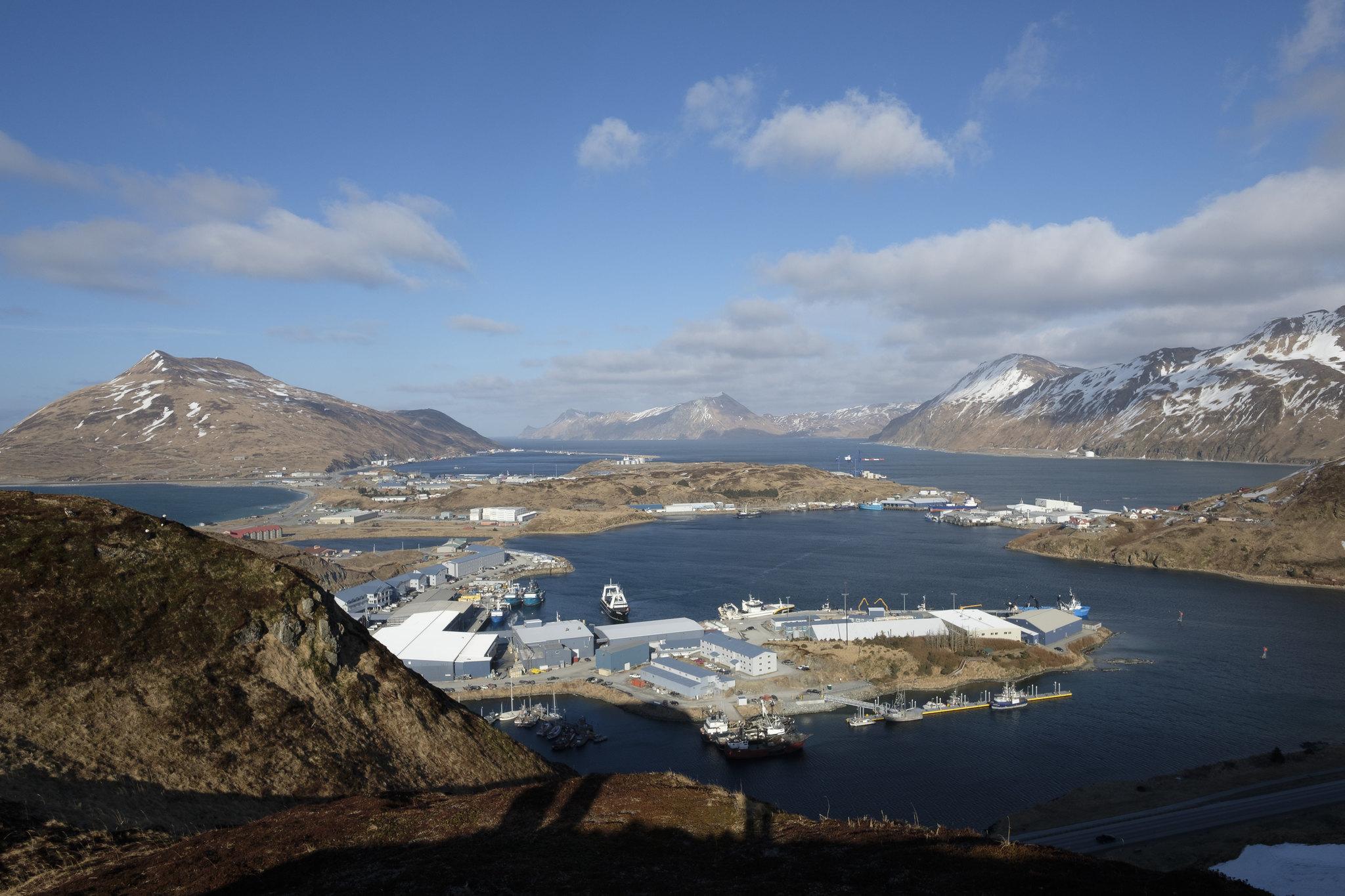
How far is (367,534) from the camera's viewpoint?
203 ft

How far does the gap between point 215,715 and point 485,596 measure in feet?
99.3

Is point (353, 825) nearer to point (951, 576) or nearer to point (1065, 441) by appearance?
point (951, 576)

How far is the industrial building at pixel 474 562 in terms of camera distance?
4456 cm

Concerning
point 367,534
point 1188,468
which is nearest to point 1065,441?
point 1188,468

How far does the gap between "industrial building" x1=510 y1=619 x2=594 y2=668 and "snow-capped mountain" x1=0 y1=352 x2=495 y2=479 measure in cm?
9624

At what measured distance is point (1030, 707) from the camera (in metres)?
24.2

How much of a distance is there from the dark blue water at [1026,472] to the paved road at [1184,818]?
6048cm

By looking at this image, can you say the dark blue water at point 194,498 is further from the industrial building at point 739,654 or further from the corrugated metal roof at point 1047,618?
the corrugated metal roof at point 1047,618

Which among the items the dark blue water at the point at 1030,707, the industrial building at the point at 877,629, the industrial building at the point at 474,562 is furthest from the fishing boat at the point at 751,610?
the industrial building at the point at 474,562

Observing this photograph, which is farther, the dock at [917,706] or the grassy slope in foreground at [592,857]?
the dock at [917,706]

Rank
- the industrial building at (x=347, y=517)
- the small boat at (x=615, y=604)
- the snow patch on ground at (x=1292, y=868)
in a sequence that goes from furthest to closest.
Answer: the industrial building at (x=347, y=517) → the small boat at (x=615, y=604) → the snow patch on ground at (x=1292, y=868)

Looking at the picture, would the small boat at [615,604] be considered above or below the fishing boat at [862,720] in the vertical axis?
above

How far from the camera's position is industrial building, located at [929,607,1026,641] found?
97.9ft

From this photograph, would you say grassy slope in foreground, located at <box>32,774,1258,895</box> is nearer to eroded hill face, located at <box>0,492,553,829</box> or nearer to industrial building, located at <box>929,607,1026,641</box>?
eroded hill face, located at <box>0,492,553,829</box>
